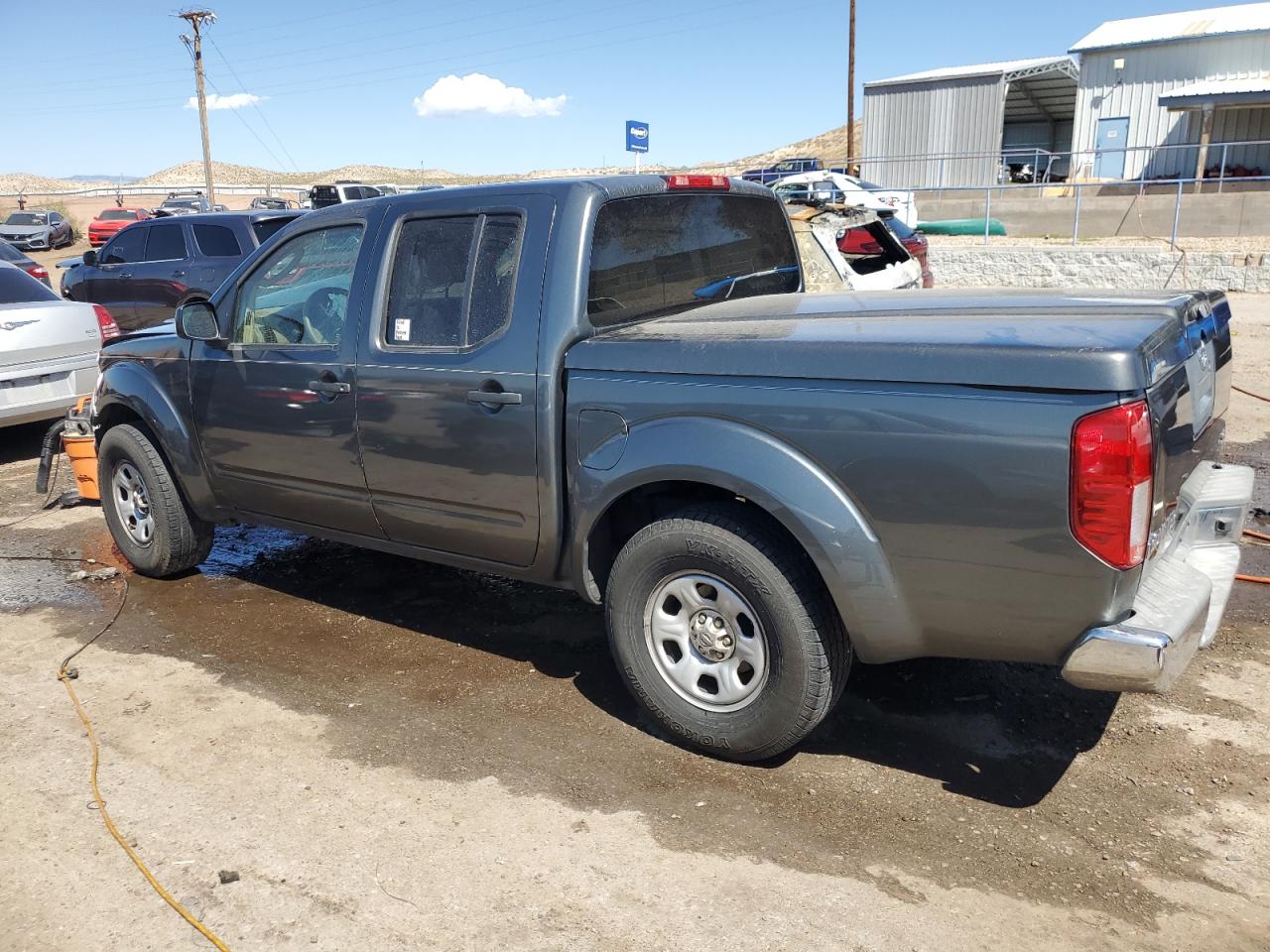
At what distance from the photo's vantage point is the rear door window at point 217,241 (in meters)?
11.4

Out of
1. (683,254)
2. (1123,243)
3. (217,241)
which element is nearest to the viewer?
(683,254)

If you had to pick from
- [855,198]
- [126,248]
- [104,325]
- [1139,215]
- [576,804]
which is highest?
[855,198]

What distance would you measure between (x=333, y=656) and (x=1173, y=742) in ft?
11.1

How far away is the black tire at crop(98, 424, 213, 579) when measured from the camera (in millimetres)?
5352

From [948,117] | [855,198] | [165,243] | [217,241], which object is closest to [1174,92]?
[948,117]

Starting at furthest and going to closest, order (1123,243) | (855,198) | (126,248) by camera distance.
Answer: (1123,243) < (855,198) < (126,248)

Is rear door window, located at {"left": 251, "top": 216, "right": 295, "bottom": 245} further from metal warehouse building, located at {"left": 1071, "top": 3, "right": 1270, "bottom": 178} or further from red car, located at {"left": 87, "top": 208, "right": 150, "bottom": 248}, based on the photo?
metal warehouse building, located at {"left": 1071, "top": 3, "right": 1270, "bottom": 178}

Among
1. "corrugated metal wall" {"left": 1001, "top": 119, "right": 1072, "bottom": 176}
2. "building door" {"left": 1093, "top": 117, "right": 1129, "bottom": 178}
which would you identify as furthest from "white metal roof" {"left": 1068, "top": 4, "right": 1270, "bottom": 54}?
"corrugated metal wall" {"left": 1001, "top": 119, "right": 1072, "bottom": 176}

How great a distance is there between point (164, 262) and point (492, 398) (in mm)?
10028

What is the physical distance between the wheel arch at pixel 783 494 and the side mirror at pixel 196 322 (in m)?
2.23

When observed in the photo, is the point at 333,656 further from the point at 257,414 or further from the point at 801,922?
the point at 801,922

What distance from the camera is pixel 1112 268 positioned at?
57.2ft

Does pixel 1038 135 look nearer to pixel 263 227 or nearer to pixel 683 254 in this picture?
pixel 263 227

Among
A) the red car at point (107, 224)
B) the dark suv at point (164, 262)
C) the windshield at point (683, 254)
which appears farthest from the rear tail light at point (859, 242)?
the red car at point (107, 224)
